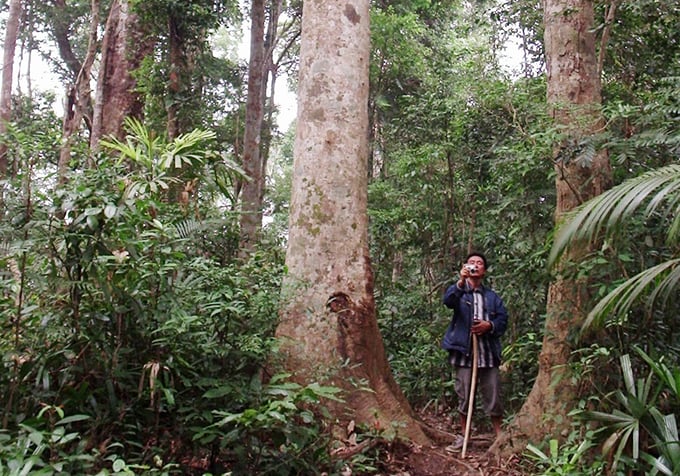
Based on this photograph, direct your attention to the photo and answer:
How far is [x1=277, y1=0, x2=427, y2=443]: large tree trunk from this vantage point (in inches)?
167

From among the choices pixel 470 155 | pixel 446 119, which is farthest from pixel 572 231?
pixel 446 119

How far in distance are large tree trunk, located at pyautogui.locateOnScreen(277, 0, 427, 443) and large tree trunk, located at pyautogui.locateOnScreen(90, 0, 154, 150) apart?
428cm

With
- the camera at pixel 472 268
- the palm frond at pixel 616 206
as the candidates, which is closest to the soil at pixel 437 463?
the camera at pixel 472 268

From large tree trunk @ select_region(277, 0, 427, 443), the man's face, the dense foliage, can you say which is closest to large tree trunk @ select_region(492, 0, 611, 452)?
the dense foliage

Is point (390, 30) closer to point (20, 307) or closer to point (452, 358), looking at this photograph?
point (452, 358)

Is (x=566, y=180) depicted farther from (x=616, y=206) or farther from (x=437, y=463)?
(x=437, y=463)

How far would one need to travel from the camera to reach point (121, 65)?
27.6 feet

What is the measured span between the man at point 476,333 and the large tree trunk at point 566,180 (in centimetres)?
52

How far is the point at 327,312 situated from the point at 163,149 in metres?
1.59

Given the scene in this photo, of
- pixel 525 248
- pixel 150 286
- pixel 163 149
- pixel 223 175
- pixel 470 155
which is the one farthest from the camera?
pixel 470 155

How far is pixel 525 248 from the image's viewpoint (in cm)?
554

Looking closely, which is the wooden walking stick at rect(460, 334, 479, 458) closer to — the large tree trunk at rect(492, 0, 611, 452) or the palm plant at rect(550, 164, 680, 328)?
the large tree trunk at rect(492, 0, 611, 452)

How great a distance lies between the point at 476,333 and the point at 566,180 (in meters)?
1.42

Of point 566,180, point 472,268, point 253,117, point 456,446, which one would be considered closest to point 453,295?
point 472,268
